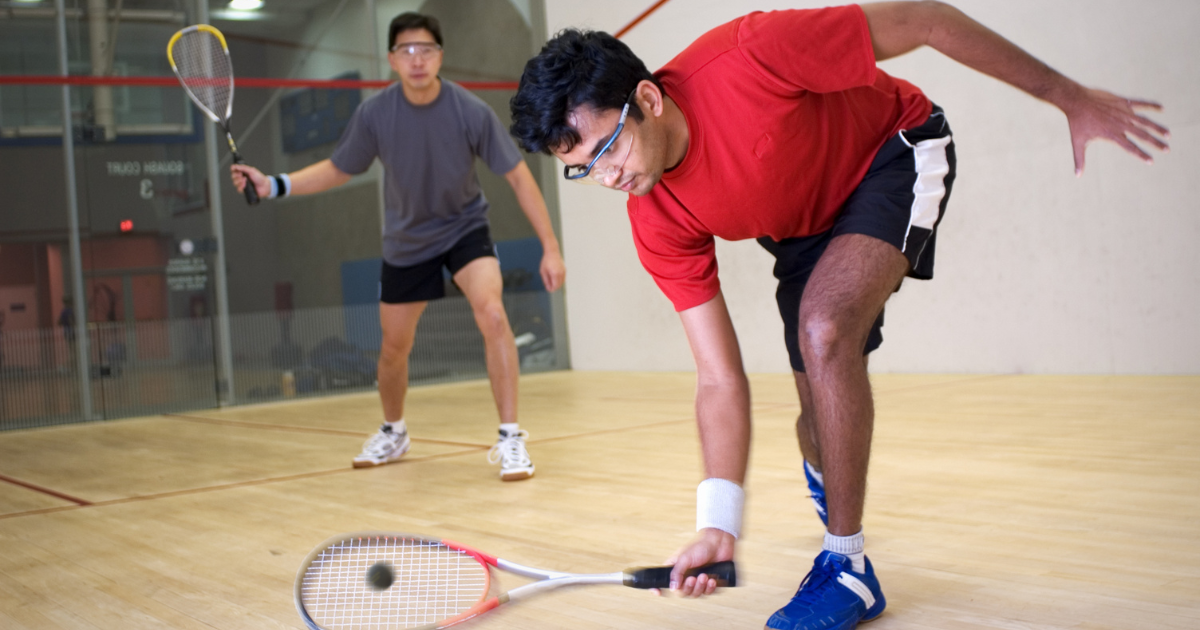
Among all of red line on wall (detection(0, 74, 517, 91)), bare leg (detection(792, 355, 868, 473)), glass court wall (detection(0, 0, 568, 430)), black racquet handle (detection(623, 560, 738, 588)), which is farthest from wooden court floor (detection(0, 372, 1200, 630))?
red line on wall (detection(0, 74, 517, 91))

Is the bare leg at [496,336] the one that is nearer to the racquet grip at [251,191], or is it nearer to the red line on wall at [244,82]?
the racquet grip at [251,191]

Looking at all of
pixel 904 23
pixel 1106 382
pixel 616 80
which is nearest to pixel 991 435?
pixel 1106 382

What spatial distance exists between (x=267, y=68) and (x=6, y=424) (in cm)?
236

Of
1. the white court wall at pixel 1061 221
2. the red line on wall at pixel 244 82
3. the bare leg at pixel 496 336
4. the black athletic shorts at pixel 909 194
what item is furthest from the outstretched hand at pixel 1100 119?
the red line on wall at pixel 244 82

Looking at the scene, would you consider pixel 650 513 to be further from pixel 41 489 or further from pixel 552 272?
pixel 41 489

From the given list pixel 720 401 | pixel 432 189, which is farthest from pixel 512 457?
pixel 720 401

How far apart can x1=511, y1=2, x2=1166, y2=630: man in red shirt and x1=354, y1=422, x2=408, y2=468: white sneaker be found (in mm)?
1778

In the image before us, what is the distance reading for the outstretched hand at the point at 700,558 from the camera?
105 cm

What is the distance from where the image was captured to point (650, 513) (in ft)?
6.79

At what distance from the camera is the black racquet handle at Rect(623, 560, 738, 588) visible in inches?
41.7

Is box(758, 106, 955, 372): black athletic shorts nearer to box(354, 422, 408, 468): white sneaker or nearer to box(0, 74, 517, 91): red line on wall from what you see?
box(354, 422, 408, 468): white sneaker

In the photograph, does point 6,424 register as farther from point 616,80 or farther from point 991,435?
point 616,80

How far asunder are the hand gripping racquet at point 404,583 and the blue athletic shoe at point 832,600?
22cm

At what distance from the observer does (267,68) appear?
5.95 metres
